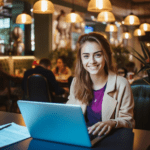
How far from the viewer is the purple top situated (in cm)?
182

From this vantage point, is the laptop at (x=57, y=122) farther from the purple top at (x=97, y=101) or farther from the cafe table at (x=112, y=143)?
the purple top at (x=97, y=101)

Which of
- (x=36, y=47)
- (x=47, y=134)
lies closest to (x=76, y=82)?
(x=47, y=134)

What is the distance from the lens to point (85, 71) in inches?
77.4

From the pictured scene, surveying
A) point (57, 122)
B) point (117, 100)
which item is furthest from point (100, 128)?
point (117, 100)

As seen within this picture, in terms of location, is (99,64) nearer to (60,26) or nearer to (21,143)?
(21,143)

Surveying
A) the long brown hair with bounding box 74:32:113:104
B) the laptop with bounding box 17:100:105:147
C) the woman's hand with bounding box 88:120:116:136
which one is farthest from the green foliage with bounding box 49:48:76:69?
the laptop with bounding box 17:100:105:147

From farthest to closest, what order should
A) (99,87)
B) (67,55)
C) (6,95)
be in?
(67,55) < (6,95) < (99,87)

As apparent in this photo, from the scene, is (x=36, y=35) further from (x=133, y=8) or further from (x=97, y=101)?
A: (x=133, y=8)

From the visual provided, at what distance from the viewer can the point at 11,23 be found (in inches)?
291

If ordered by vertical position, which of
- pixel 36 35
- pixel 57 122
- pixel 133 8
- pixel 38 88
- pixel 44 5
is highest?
pixel 133 8

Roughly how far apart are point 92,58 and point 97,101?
309 millimetres

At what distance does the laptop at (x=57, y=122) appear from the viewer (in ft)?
3.56

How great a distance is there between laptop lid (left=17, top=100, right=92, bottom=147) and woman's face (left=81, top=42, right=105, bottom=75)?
691 millimetres

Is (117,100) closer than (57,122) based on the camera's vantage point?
No
